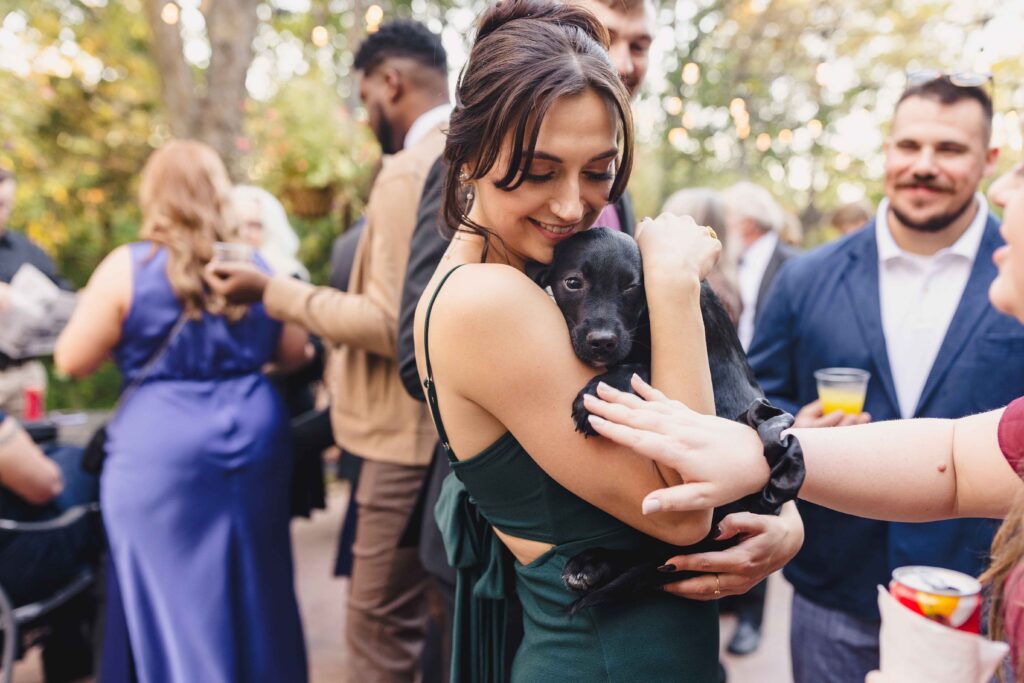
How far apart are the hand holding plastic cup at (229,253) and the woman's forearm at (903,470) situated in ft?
8.31

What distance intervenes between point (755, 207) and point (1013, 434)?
202 inches

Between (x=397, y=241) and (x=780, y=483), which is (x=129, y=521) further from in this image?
(x=780, y=483)

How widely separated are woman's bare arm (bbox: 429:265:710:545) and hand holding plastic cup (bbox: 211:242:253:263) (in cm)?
216

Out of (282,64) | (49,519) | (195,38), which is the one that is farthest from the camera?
(282,64)

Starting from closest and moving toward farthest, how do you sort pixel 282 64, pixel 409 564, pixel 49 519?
pixel 409 564 → pixel 49 519 → pixel 282 64

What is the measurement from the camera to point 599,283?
1547 mm

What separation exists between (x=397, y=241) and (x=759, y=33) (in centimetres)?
950

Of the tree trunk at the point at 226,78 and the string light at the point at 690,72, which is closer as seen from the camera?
the tree trunk at the point at 226,78

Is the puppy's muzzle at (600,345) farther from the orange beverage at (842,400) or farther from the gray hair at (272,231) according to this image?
the gray hair at (272,231)

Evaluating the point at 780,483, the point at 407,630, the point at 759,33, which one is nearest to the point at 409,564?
the point at 407,630

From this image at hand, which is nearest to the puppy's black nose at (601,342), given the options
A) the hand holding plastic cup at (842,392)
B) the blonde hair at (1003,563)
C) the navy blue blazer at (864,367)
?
the blonde hair at (1003,563)

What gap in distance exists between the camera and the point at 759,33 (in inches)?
426

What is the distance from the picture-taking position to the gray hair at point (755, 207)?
630cm

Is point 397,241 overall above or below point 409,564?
above
